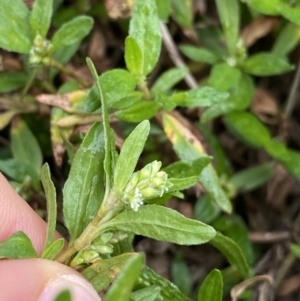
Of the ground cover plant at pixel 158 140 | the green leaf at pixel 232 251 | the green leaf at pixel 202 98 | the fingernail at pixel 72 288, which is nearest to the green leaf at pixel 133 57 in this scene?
the ground cover plant at pixel 158 140

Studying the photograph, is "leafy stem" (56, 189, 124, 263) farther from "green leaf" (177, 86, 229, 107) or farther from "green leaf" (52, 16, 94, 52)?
"green leaf" (52, 16, 94, 52)

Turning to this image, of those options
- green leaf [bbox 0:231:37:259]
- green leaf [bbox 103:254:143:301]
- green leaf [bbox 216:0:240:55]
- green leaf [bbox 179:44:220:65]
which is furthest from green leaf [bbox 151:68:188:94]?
green leaf [bbox 103:254:143:301]

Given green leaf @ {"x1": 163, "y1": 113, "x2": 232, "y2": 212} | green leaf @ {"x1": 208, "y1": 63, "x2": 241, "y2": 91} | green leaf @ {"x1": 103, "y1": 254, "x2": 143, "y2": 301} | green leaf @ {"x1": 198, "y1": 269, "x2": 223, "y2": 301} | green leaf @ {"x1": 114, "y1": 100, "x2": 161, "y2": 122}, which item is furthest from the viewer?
green leaf @ {"x1": 208, "y1": 63, "x2": 241, "y2": 91}

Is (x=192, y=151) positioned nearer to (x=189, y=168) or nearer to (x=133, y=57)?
(x=189, y=168)

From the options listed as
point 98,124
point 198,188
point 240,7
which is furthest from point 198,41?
point 98,124

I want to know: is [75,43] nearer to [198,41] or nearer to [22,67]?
[22,67]

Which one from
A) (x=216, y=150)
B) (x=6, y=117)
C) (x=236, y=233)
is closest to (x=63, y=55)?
(x=6, y=117)
